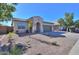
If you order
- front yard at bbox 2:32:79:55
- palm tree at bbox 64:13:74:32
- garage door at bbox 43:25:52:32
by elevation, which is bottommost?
front yard at bbox 2:32:79:55

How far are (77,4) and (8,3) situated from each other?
138cm

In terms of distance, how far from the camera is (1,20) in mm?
4770

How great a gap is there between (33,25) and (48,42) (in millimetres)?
472

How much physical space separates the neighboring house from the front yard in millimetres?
123

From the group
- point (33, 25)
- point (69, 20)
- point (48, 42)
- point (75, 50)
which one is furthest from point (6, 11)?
point (75, 50)

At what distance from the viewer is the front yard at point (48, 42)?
4664 millimetres

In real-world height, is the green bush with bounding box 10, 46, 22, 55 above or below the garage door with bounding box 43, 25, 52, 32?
below

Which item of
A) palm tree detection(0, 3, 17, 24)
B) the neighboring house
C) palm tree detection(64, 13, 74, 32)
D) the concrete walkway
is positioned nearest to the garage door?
the neighboring house

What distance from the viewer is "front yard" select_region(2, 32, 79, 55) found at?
4.66m

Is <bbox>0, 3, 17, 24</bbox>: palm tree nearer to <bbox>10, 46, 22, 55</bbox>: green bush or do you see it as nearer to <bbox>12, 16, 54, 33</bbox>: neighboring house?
<bbox>12, 16, 54, 33</bbox>: neighboring house

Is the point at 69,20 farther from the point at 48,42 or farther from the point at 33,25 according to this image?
the point at 33,25

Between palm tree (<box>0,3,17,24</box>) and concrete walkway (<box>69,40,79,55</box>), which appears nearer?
concrete walkway (<box>69,40,79,55</box>)

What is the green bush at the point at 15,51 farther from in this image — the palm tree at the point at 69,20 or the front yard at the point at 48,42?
the palm tree at the point at 69,20
